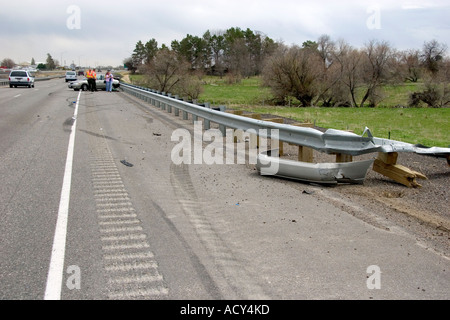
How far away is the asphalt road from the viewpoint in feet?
12.0

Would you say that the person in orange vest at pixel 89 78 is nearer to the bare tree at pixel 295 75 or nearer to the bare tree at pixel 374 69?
the bare tree at pixel 295 75

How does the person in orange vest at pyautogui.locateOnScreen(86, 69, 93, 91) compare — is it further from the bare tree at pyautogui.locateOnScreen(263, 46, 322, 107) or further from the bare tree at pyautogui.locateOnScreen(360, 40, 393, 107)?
the bare tree at pyautogui.locateOnScreen(360, 40, 393, 107)

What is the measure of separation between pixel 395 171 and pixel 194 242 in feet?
12.9

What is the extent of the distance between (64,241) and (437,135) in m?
16.5

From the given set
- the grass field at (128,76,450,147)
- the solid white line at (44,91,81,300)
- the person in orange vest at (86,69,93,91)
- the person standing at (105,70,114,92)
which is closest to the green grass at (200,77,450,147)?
the grass field at (128,76,450,147)

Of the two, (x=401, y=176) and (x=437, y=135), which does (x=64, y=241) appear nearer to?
(x=401, y=176)

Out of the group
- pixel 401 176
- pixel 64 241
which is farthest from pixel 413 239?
pixel 64 241

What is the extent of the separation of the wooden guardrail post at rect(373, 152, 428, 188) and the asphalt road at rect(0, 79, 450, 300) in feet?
4.66

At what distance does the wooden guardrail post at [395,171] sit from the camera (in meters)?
6.81

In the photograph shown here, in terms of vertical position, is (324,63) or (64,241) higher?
(324,63)

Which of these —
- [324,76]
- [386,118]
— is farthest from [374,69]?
[386,118]

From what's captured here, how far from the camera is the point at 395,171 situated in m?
7.02

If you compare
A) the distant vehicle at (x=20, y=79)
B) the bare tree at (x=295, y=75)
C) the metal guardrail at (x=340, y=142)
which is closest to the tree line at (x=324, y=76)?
the bare tree at (x=295, y=75)
